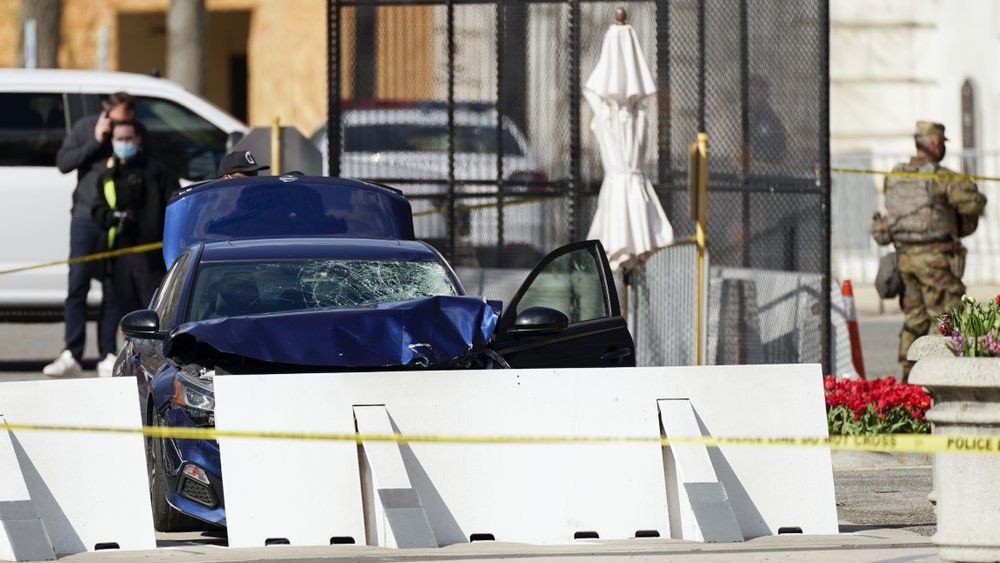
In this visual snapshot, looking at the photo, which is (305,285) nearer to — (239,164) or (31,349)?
(239,164)

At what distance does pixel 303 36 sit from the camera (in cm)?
3206

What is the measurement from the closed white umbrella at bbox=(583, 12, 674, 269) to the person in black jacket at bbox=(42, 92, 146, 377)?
11.4ft

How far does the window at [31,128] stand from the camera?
52.0 ft

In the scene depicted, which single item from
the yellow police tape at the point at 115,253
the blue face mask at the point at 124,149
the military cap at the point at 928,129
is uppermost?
the military cap at the point at 928,129

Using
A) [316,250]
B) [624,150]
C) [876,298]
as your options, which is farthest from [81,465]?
[876,298]

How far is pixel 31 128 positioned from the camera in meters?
15.9

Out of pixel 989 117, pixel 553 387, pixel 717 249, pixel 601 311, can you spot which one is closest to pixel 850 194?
pixel 989 117

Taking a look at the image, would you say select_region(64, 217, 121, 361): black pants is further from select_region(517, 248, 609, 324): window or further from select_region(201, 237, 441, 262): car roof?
select_region(201, 237, 441, 262): car roof

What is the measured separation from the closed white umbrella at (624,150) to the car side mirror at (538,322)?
3900 mm


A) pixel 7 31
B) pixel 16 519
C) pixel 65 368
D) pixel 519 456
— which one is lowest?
pixel 65 368

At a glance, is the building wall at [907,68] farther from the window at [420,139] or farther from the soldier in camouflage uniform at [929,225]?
the window at [420,139]

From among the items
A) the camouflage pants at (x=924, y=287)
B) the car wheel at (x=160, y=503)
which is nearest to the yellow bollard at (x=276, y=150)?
the camouflage pants at (x=924, y=287)

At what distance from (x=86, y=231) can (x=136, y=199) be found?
46cm

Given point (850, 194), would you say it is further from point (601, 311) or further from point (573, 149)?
point (601, 311)
